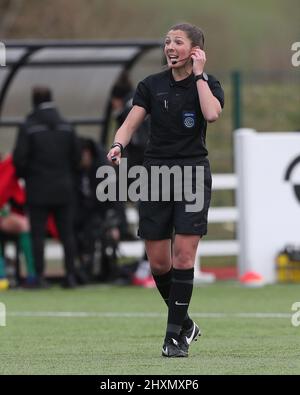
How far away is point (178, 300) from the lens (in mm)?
8812

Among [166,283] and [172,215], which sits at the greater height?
[172,215]

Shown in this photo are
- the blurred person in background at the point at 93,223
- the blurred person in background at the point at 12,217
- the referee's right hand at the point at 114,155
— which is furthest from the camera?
the blurred person in background at the point at 93,223

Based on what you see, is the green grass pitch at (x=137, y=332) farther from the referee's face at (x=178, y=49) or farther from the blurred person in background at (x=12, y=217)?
the referee's face at (x=178, y=49)

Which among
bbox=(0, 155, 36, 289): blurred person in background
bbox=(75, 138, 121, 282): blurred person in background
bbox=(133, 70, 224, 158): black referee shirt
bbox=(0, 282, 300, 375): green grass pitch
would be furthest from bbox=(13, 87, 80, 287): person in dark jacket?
bbox=(133, 70, 224, 158): black referee shirt

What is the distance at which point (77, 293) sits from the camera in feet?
48.9

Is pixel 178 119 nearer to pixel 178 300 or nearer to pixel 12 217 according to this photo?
pixel 178 300

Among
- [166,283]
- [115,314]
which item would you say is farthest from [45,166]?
[166,283]

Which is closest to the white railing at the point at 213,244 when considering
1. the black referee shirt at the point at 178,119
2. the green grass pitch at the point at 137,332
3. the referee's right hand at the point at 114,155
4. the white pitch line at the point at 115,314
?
the green grass pitch at the point at 137,332

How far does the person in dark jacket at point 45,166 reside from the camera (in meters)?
15.1

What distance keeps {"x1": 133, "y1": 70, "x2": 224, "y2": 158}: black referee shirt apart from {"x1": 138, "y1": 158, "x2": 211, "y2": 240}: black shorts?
0.19 feet

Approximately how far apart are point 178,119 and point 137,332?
2.34 meters

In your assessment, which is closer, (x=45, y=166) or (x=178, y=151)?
(x=178, y=151)

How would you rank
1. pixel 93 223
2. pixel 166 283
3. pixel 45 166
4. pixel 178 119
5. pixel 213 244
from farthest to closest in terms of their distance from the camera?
pixel 213 244 → pixel 93 223 → pixel 45 166 → pixel 166 283 → pixel 178 119
